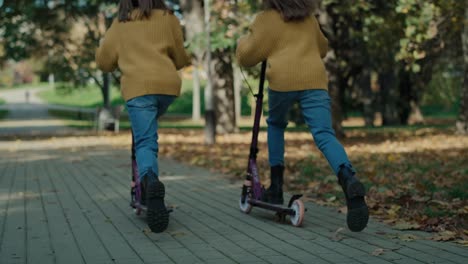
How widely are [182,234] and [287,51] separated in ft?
5.19

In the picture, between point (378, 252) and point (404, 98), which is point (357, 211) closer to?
point (378, 252)

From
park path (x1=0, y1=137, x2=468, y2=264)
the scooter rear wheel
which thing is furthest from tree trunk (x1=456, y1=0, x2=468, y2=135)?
the scooter rear wheel

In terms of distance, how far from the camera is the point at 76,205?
686 cm

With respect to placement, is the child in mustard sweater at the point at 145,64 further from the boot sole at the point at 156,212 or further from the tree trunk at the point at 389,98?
the tree trunk at the point at 389,98

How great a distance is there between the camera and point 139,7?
18.5 feet

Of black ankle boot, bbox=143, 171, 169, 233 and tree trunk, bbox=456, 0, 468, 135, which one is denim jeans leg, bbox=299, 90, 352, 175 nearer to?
black ankle boot, bbox=143, 171, 169, 233

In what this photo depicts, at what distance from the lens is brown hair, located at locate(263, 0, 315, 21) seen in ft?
18.0

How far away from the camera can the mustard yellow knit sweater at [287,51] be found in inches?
215

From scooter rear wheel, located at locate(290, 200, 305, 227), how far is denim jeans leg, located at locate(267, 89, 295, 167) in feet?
1.82

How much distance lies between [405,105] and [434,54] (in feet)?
34.8

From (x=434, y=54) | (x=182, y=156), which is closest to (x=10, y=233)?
(x=182, y=156)

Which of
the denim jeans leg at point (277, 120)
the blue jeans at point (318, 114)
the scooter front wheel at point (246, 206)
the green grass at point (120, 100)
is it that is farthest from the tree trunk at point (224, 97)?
the green grass at point (120, 100)

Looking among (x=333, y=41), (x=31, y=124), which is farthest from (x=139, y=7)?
(x=31, y=124)

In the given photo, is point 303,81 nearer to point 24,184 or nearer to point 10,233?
point 10,233
